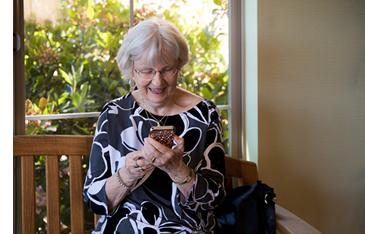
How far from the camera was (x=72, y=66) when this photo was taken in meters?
1.83

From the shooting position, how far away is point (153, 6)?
6.57 ft

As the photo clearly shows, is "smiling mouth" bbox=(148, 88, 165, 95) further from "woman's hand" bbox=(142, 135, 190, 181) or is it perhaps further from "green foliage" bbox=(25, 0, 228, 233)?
"green foliage" bbox=(25, 0, 228, 233)

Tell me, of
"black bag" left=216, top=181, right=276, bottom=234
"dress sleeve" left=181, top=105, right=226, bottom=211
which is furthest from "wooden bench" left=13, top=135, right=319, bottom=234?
"dress sleeve" left=181, top=105, right=226, bottom=211

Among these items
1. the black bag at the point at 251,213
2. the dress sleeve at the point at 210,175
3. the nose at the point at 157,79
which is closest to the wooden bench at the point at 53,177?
the black bag at the point at 251,213

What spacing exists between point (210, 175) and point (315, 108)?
30.9 inches

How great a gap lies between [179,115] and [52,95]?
46 centimetres

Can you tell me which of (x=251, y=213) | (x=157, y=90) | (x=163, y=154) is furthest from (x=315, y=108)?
(x=163, y=154)

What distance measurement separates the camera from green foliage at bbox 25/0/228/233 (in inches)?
69.7

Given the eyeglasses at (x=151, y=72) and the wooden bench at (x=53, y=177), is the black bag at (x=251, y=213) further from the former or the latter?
the eyeglasses at (x=151, y=72)

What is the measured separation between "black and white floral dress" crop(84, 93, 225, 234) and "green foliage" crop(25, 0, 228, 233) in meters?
0.20

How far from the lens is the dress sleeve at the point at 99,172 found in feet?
5.24

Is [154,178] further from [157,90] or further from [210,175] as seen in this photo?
[157,90]
